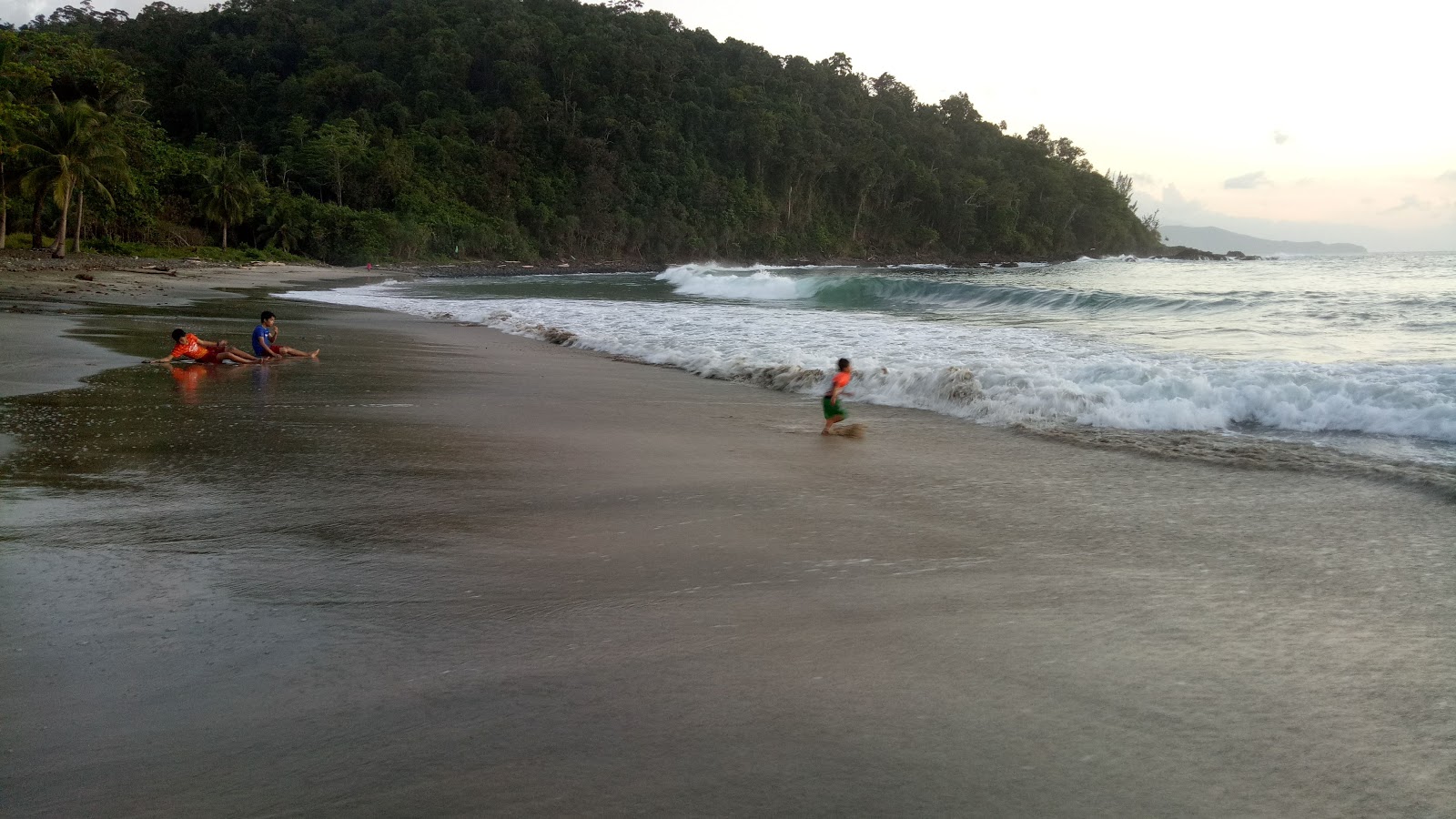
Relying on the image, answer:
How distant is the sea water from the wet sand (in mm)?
1972

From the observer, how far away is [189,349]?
9945mm

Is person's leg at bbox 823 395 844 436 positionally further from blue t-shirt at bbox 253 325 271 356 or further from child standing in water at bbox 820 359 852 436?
blue t-shirt at bbox 253 325 271 356

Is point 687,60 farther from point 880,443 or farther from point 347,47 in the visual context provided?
point 880,443

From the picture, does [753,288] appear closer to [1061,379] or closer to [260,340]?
[260,340]

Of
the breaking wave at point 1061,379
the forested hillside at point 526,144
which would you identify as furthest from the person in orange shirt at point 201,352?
the forested hillside at point 526,144

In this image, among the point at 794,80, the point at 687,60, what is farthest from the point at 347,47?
the point at 794,80

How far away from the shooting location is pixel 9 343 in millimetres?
10305

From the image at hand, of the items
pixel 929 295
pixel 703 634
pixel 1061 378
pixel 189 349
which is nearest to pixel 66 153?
pixel 189 349

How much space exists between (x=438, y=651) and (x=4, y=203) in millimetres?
39207

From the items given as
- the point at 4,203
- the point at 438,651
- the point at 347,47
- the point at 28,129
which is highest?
the point at 347,47

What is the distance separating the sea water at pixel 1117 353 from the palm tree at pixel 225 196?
1085 inches

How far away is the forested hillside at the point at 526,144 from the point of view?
181 feet

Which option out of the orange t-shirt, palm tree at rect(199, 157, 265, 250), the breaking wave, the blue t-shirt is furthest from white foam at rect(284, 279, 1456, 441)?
palm tree at rect(199, 157, 265, 250)

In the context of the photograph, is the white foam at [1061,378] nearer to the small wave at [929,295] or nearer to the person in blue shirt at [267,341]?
the person in blue shirt at [267,341]
